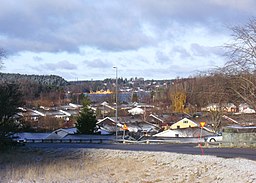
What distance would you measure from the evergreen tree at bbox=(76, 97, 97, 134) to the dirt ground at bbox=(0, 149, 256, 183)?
3478cm

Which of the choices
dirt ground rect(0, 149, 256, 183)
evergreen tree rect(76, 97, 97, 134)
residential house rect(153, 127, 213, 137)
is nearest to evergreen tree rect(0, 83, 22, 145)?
dirt ground rect(0, 149, 256, 183)

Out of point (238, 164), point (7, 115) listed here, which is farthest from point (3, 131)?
point (238, 164)

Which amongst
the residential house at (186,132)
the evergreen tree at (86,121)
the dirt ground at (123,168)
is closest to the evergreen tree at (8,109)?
the dirt ground at (123,168)

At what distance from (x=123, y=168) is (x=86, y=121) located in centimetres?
4340

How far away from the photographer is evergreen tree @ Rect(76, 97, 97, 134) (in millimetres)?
66312

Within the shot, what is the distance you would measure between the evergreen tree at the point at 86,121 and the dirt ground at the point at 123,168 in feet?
114

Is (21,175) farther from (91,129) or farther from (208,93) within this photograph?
(91,129)

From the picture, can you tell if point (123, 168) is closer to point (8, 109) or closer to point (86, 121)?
point (8, 109)

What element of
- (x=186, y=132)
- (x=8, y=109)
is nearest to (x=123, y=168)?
(x=8, y=109)

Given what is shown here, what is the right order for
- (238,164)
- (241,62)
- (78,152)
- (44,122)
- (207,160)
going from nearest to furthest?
(238,164) < (207,160) < (241,62) < (78,152) < (44,122)

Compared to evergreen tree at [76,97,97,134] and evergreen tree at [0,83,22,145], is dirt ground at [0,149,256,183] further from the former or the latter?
evergreen tree at [76,97,97,134]

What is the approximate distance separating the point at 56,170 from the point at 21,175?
202 cm

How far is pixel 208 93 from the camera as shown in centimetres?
2530

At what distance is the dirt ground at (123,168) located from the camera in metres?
19.7
